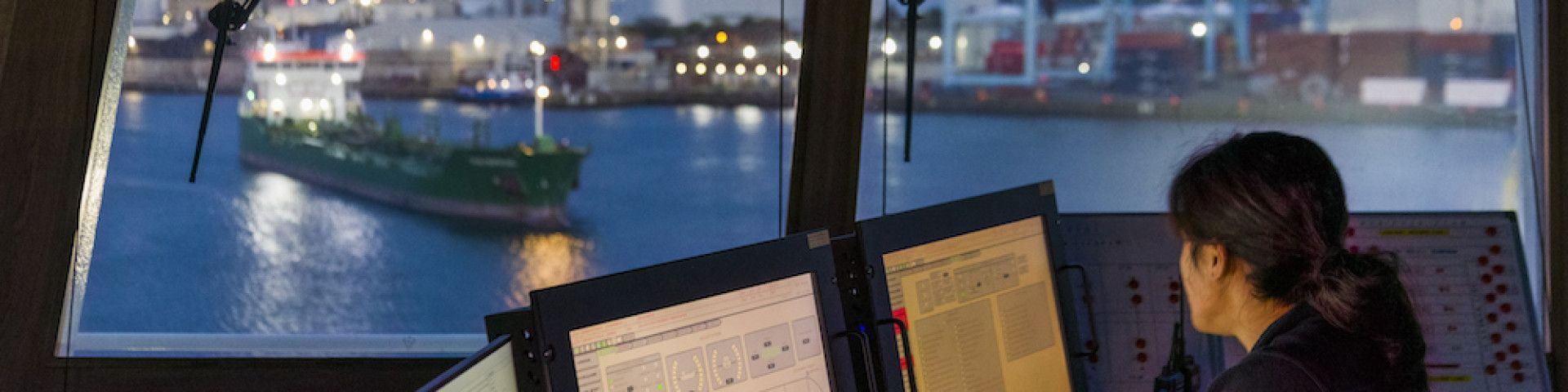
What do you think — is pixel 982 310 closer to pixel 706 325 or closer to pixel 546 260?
pixel 706 325

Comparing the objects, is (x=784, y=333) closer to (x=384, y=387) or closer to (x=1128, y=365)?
(x=1128, y=365)

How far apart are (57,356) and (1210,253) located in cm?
191

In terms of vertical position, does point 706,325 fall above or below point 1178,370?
above

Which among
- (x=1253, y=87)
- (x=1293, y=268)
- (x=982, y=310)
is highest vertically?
(x=1253, y=87)

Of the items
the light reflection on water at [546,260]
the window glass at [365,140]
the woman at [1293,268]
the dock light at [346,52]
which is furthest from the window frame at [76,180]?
the light reflection on water at [546,260]

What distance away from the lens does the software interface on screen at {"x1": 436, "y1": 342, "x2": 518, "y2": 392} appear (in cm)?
95

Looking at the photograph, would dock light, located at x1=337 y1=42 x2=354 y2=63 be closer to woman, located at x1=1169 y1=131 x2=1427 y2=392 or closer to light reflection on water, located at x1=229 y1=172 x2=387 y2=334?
light reflection on water, located at x1=229 y1=172 x2=387 y2=334

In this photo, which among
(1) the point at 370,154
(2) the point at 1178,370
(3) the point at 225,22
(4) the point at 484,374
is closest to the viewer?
(4) the point at 484,374

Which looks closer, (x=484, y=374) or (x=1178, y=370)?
(x=484, y=374)

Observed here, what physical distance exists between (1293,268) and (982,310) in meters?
0.51

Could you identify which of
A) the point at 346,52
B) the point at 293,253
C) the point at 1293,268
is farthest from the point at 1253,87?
the point at 293,253

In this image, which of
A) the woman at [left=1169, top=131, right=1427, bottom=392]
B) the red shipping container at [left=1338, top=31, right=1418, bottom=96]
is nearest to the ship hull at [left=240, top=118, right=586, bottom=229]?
the red shipping container at [left=1338, top=31, right=1418, bottom=96]

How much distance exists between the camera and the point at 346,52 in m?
2.47

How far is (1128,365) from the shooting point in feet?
6.72
